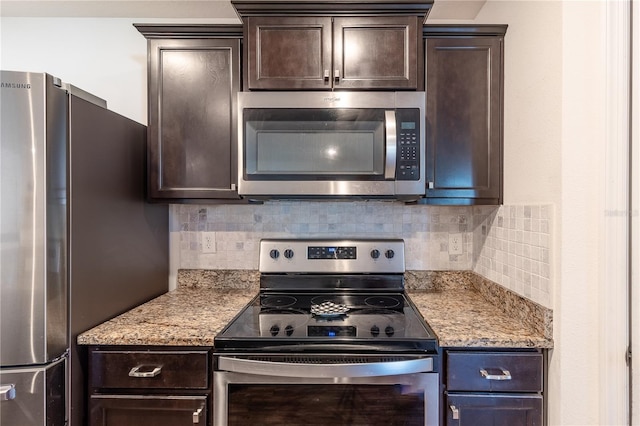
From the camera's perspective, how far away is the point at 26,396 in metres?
1.16

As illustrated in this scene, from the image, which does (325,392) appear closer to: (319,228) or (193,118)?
(319,228)

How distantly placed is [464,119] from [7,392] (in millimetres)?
2070

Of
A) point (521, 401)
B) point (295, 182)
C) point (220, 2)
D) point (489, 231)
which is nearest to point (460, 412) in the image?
point (521, 401)

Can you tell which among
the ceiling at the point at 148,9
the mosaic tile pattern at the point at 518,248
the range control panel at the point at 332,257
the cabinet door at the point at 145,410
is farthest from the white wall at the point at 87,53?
the mosaic tile pattern at the point at 518,248

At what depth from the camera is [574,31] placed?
120cm

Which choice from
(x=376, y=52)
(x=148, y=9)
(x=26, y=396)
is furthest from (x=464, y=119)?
(x=26, y=396)

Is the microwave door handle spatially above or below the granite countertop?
above

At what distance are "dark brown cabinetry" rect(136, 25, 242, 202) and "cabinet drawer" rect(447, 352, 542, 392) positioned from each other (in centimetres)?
121

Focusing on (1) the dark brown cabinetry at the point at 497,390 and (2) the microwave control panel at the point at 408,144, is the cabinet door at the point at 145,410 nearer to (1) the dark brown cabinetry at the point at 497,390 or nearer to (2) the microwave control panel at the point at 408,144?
(1) the dark brown cabinetry at the point at 497,390

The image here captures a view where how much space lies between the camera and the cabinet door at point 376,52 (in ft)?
5.10

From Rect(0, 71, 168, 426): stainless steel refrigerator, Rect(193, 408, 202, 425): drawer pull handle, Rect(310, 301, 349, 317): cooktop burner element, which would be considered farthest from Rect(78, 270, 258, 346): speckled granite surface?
Rect(310, 301, 349, 317): cooktop burner element

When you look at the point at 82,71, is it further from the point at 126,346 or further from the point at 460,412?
the point at 460,412

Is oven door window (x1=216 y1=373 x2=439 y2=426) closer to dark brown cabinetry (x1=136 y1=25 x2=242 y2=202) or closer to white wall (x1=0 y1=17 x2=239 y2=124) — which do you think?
dark brown cabinetry (x1=136 y1=25 x2=242 y2=202)

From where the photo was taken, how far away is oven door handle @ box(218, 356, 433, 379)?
1.22m
